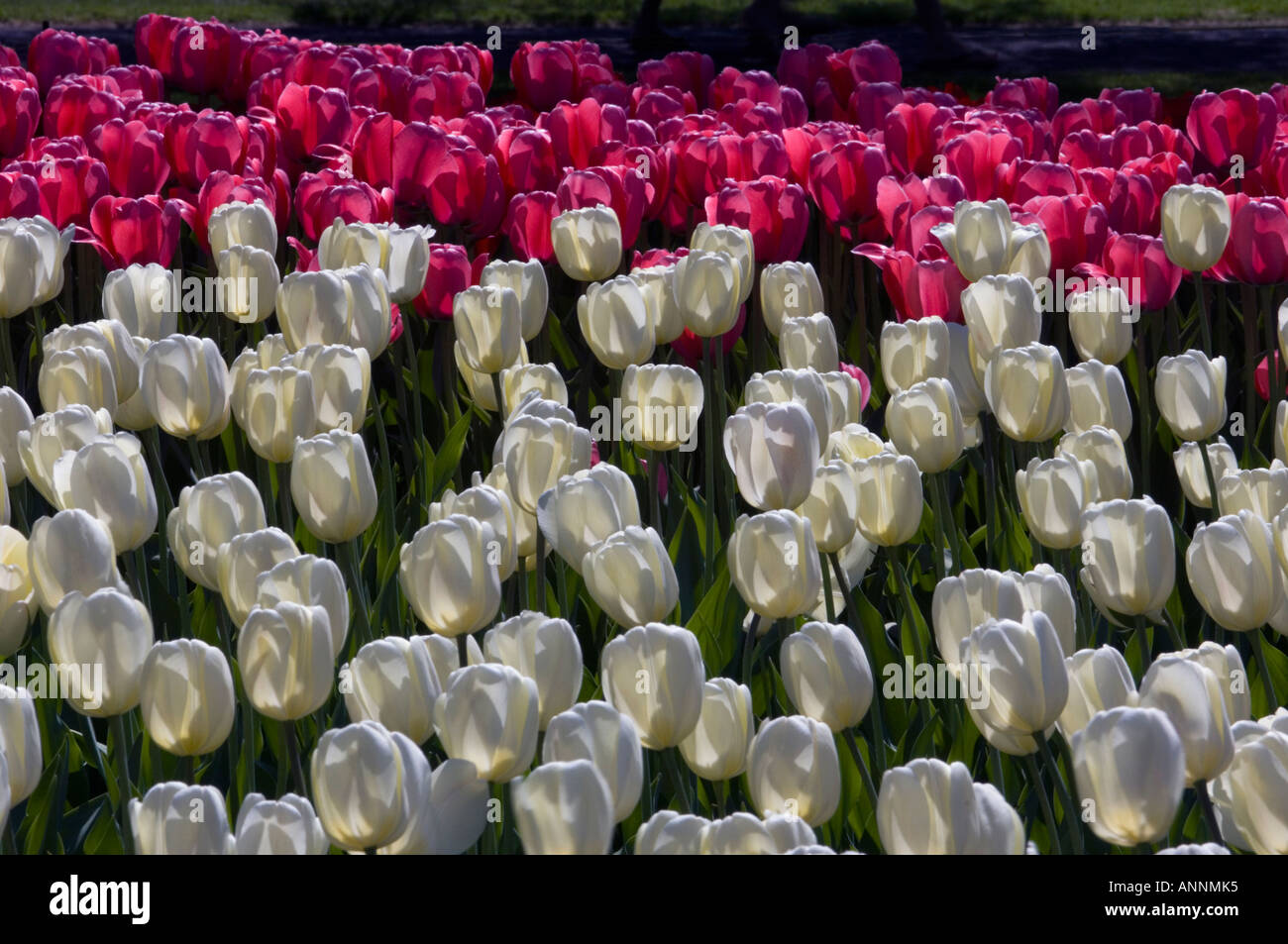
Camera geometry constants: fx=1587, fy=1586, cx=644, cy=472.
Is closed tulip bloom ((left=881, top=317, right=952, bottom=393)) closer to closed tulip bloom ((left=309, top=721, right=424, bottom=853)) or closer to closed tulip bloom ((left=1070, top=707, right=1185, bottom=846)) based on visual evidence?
closed tulip bloom ((left=1070, top=707, right=1185, bottom=846))

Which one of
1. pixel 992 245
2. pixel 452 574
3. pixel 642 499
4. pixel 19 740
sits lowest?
pixel 642 499

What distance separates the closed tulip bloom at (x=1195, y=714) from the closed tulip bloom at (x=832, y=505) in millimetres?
599

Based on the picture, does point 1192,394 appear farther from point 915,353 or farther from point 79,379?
point 79,379

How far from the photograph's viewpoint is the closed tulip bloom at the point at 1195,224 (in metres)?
3.02

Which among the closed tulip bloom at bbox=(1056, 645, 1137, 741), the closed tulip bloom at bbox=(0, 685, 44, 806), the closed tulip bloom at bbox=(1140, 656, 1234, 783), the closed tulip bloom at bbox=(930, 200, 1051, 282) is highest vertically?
the closed tulip bloom at bbox=(930, 200, 1051, 282)

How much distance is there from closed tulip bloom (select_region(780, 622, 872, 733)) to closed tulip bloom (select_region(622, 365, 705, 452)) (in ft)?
2.38

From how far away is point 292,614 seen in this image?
1.58m

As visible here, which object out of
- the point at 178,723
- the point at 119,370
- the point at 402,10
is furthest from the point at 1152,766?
the point at 402,10

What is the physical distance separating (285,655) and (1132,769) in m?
0.82

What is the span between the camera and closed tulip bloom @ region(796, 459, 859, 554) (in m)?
1.99

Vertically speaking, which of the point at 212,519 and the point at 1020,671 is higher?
the point at 1020,671

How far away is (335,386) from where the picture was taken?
7.60 ft

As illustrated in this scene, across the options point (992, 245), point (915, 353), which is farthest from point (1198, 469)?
point (992, 245)

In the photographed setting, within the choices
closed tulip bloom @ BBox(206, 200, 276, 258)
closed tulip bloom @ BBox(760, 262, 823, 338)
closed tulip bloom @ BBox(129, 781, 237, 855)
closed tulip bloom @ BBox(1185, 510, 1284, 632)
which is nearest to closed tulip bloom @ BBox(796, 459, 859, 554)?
closed tulip bloom @ BBox(1185, 510, 1284, 632)
